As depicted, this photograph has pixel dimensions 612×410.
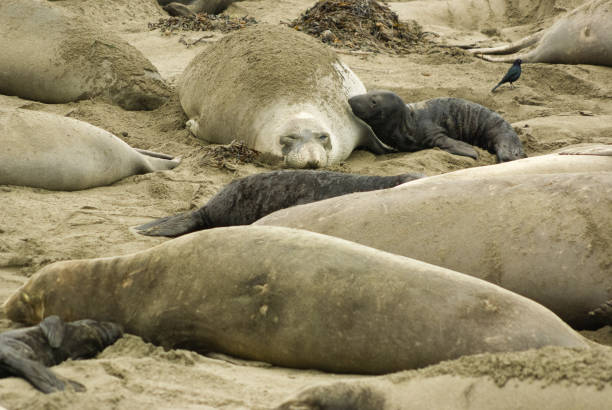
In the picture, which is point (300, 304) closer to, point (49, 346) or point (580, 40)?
point (49, 346)

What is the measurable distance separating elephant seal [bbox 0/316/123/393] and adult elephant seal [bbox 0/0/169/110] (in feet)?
15.9

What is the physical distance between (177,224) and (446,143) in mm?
2890

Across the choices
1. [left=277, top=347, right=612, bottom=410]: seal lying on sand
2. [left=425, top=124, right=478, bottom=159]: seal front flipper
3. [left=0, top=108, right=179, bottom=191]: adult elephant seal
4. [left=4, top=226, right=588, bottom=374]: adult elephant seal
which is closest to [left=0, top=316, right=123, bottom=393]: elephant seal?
[left=4, top=226, right=588, bottom=374]: adult elephant seal

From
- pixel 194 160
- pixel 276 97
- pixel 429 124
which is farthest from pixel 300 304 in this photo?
pixel 429 124

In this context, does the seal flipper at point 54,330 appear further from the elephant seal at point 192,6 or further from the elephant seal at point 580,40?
the elephant seal at point 192,6

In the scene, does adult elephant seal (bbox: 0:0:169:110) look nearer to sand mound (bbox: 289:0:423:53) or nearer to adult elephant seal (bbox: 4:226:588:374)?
sand mound (bbox: 289:0:423:53)

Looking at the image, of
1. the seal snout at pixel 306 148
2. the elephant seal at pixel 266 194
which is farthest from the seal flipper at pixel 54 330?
the seal snout at pixel 306 148

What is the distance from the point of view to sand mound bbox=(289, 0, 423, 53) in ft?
32.1

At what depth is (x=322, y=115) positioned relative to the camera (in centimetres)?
641

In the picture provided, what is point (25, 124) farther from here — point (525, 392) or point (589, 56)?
point (589, 56)

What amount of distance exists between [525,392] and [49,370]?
1.16 m

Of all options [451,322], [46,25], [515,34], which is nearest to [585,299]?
[451,322]

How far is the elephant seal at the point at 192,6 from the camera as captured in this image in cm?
1096

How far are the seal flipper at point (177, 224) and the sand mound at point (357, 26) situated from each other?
219 inches
